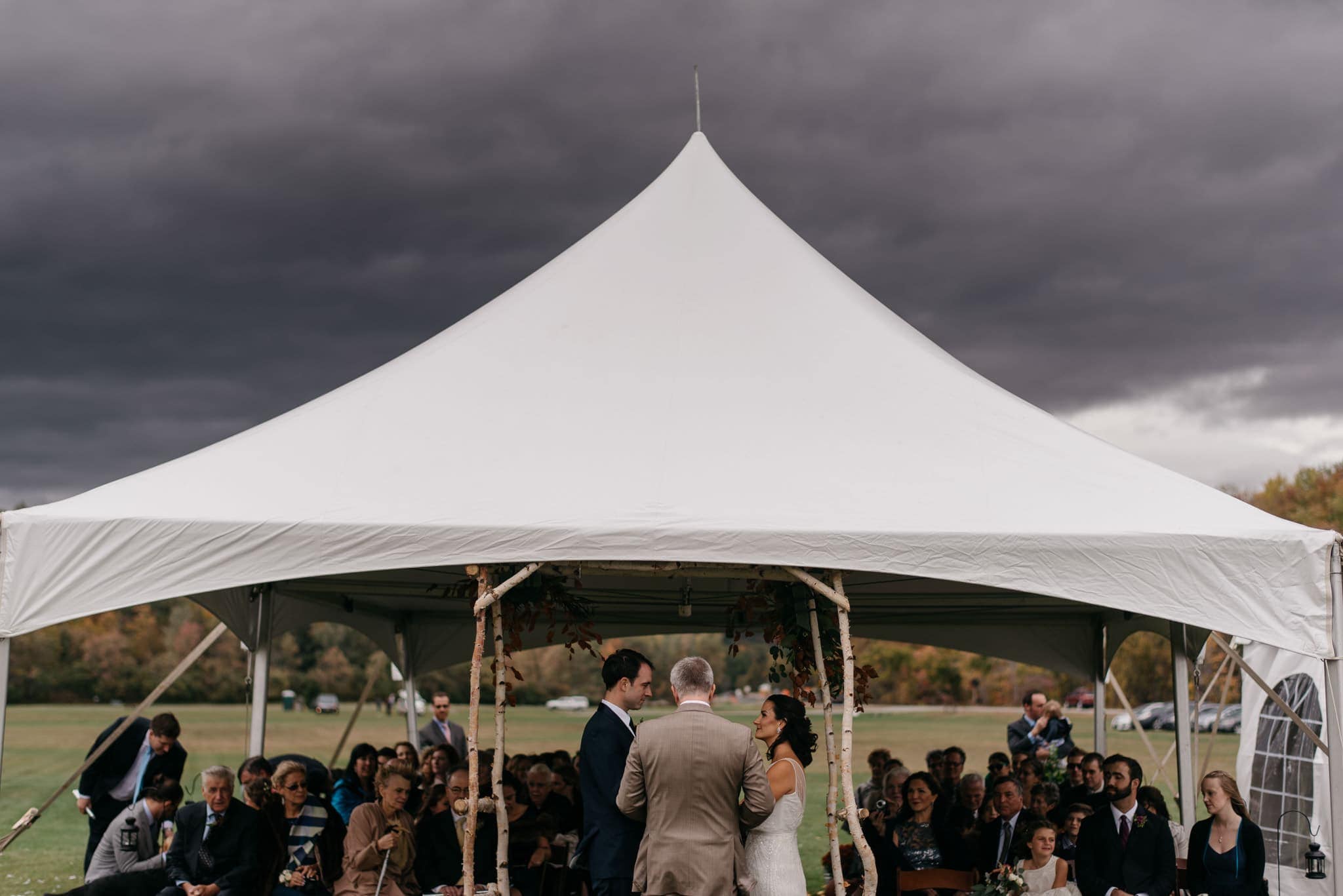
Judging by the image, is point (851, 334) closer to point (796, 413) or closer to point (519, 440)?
point (796, 413)

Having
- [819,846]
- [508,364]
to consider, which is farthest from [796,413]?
[819,846]

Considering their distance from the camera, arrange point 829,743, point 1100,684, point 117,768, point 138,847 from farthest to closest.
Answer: point 1100,684 → point 117,768 → point 138,847 → point 829,743

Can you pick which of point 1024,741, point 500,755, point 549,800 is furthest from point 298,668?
point 500,755

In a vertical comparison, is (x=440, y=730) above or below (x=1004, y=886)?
above

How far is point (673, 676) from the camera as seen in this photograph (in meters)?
4.55

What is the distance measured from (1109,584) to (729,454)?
1.71 m

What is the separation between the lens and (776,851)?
15.6 ft

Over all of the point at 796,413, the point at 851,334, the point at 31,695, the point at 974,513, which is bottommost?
the point at 31,695

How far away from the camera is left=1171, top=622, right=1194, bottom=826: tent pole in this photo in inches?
284

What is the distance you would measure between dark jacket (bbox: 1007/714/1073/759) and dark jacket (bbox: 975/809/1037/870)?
2650 millimetres

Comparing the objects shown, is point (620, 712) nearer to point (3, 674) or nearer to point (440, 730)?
point (3, 674)

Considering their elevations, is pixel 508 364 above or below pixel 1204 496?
above

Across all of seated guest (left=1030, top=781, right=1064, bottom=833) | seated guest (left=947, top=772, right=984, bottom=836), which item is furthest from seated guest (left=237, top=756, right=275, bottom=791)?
seated guest (left=1030, top=781, right=1064, bottom=833)

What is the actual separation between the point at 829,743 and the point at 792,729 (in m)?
0.59
